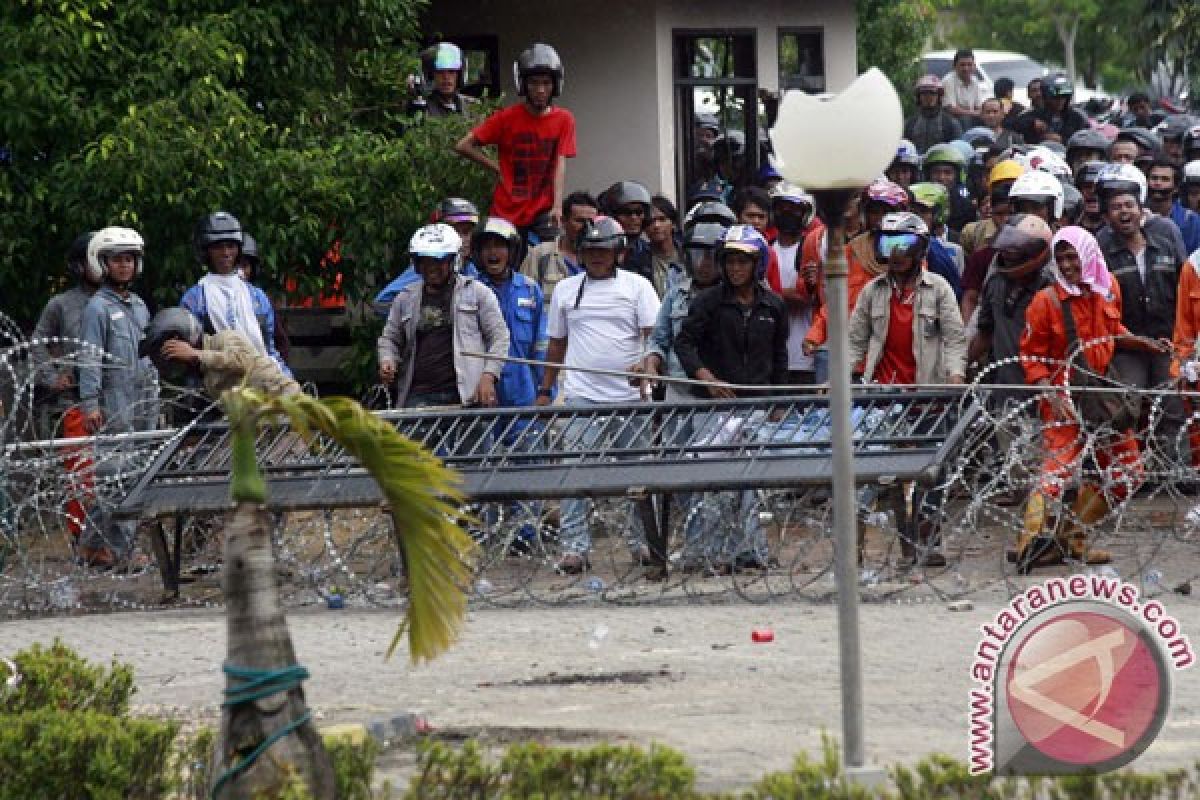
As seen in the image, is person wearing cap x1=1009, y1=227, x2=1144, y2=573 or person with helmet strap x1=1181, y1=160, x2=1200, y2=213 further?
person with helmet strap x1=1181, y1=160, x2=1200, y2=213

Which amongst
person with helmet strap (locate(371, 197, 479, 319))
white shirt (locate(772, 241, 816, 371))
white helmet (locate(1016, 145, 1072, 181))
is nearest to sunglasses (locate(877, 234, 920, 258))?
white shirt (locate(772, 241, 816, 371))

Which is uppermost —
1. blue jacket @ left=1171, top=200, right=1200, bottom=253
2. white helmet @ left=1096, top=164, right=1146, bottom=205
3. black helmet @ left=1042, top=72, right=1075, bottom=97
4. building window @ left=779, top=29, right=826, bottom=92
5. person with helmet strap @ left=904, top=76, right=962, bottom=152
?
building window @ left=779, top=29, right=826, bottom=92

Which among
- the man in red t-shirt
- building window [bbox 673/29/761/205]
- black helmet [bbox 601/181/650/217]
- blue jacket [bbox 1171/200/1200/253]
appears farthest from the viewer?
building window [bbox 673/29/761/205]

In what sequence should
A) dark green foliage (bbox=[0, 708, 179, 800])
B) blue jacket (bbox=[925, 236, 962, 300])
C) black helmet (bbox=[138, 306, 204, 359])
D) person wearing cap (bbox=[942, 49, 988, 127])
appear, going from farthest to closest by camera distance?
person wearing cap (bbox=[942, 49, 988, 127])
blue jacket (bbox=[925, 236, 962, 300])
black helmet (bbox=[138, 306, 204, 359])
dark green foliage (bbox=[0, 708, 179, 800])

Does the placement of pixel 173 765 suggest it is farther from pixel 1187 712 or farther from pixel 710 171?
pixel 710 171

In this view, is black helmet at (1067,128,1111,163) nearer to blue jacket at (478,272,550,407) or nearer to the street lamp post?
blue jacket at (478,272,550,407)

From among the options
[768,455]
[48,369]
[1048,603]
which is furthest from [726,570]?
[1048,603]

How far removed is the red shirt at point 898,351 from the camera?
44.6 ft

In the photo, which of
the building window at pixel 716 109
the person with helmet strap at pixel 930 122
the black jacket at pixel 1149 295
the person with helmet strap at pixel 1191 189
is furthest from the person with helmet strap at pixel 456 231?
the person with helmet strap at pixel 930 122

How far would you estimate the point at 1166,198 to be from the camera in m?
16.7

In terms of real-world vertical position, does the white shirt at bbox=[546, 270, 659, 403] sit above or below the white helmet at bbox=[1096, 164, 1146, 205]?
below

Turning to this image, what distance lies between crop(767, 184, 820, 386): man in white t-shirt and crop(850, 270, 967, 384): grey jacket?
71 centimetres

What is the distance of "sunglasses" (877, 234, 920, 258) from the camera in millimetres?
13547

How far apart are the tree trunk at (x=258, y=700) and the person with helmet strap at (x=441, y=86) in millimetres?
10330
